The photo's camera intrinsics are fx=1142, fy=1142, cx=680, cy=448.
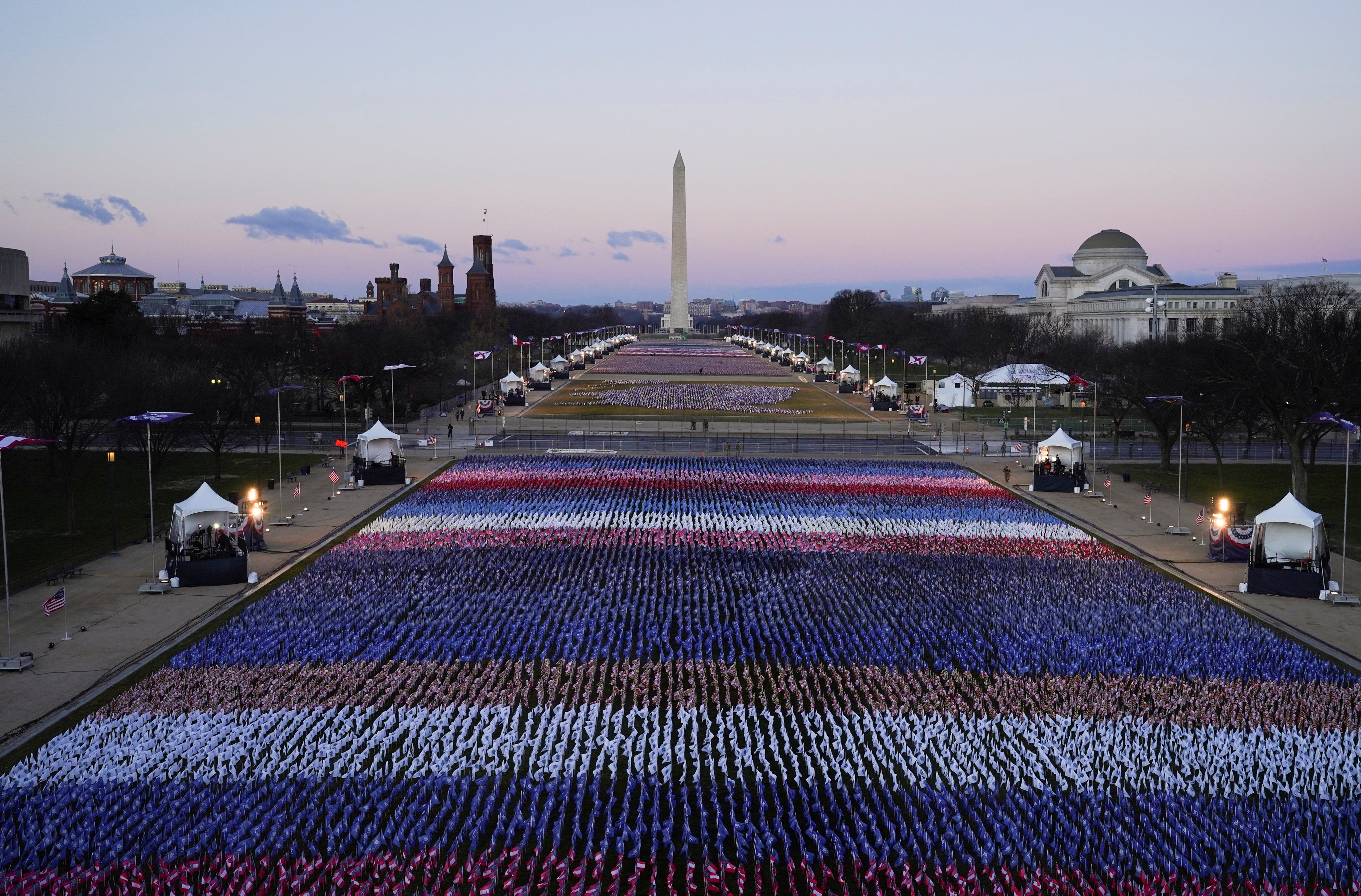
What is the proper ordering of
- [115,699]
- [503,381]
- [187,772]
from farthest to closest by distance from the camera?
[503,381], [115,699], [187,772]

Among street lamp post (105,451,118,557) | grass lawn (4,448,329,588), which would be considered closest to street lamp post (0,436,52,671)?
grass lawn (4,448,329,588)

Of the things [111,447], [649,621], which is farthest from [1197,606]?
[111,447]

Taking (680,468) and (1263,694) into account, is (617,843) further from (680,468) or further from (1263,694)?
(680,468)

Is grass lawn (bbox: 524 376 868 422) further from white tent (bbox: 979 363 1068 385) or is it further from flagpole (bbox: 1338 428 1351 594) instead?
flagpole (bbox: 1338 428 1351 594)

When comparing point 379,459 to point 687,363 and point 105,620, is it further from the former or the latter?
point 687,363

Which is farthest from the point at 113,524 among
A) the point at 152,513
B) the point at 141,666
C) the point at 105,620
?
the point at 141,666

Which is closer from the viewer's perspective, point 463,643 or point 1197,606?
point 463,643
